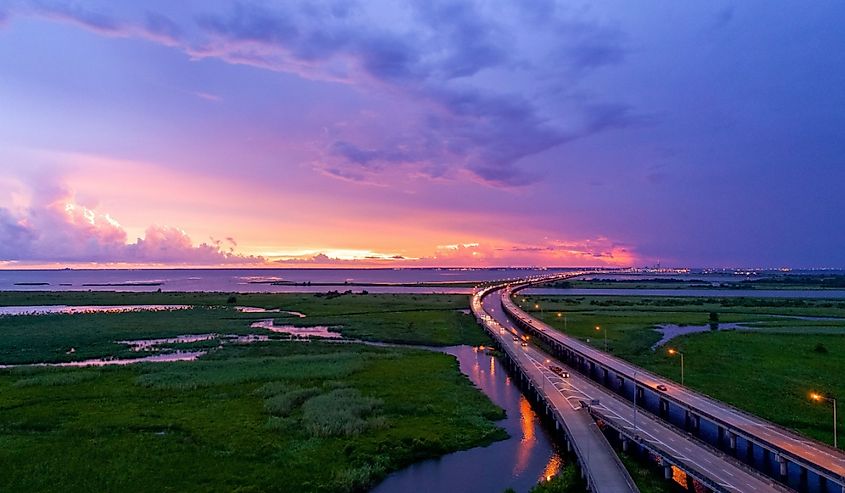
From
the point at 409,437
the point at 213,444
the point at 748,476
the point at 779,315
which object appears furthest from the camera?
the point at 779,315

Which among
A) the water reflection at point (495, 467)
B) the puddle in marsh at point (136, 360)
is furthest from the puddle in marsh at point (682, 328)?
the puddle in marsh at point (136, 360)

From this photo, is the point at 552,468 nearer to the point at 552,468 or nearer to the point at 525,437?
the point at 552,468

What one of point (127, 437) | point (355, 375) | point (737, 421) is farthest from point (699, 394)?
point (127, 437)

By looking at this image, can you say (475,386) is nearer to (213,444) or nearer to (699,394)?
(699,394)

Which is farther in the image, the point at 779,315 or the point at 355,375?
the point at 779,315

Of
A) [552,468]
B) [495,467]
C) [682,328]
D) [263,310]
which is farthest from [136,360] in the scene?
[682,328]

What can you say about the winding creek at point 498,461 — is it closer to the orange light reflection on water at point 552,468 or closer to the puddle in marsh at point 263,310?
the orange light reflection on water at point 552,468
